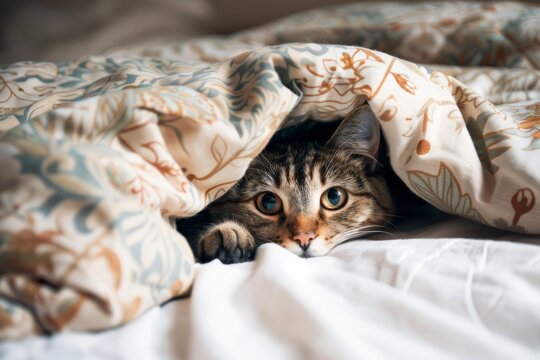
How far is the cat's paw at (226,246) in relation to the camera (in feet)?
2.61

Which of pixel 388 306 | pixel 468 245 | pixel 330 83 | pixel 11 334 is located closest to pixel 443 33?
pixel 330 83

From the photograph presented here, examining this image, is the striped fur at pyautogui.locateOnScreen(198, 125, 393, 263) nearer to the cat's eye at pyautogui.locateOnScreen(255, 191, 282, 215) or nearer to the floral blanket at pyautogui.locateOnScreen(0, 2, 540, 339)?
the cat's eye at pyautogui.locateOnScreen(255, 191, 282, 215)

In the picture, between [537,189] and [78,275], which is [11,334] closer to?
[78,275]

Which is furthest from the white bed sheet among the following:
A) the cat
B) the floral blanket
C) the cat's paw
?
the cat

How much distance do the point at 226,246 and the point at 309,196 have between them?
248mm

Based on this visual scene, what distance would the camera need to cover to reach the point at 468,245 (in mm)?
659

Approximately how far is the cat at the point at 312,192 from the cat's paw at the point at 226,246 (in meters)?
Answer: 0.06

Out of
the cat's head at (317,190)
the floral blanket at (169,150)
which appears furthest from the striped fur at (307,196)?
the floral blanket at (169,150)

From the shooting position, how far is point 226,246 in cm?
80

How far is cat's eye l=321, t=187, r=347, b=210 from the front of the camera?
3.31 feet

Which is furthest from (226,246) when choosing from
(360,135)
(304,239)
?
(360,135)

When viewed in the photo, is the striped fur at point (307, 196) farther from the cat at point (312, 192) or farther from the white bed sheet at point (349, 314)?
the white bed sheet at point (349, 314)

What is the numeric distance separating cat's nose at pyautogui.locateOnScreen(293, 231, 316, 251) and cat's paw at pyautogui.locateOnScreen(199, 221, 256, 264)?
0.10 m

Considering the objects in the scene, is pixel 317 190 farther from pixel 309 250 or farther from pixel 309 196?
pixel 309 250
